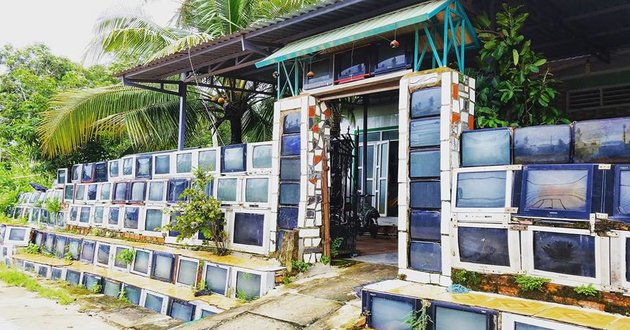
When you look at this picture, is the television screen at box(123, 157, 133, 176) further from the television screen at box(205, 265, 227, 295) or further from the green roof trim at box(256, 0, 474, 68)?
the green roof trim at box(256, 0, 474, 68)

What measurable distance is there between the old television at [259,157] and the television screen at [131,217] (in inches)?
129

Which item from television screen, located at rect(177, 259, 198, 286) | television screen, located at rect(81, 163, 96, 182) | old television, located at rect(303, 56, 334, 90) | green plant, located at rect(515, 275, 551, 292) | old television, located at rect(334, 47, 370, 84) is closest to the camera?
green plant, located at rect(515, 275, 551, 292)

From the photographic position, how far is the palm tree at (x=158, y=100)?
30.3 ft

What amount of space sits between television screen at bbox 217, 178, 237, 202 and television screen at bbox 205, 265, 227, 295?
1.17 m

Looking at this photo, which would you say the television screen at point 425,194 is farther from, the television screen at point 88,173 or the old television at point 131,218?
the television screen at point 88,173

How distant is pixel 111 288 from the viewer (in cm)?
753

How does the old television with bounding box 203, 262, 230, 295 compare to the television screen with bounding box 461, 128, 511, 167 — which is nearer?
the television screen with bounding box 461, 128, 511, 167

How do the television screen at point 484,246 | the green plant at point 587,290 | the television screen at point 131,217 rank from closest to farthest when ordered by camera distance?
the green plant at point 587,290
the television screen at point 484,246
the television screen at point 131,217

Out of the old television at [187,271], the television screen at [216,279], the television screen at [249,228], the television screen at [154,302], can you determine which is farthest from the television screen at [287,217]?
the television screen at [154,302]

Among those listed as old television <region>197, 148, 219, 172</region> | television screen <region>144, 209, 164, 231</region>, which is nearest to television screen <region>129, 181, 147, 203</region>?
television screen <region>144, 209, 164, 231</region>

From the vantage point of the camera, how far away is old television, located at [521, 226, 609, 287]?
11.7 feet

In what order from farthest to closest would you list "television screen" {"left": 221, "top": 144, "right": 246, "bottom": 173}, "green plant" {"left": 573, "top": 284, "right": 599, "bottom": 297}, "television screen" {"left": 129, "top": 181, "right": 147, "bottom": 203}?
"television screen" {"left": 129, "top": 181, "right": 147, "bottom": 203}
"television screen" {"left": 221, "top": 144, "right": 246, "bottom": 173}
"green plant" {"left": 573, "top": 284, "right": 599, "bottom": 297}

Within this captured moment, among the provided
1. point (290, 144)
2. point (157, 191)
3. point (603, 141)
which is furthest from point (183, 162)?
point (603, 141)

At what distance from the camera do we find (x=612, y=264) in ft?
11.5
